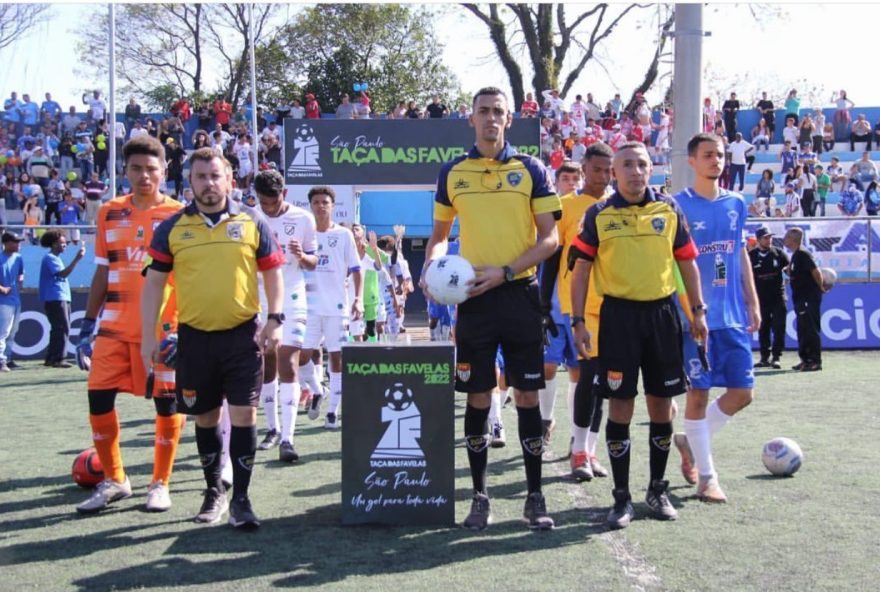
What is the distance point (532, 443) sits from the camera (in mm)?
5734

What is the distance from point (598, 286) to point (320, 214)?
401cm

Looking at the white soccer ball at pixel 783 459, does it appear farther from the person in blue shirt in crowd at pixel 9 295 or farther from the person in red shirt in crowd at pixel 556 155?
the person in red shirt in crowd at pixel 556 155

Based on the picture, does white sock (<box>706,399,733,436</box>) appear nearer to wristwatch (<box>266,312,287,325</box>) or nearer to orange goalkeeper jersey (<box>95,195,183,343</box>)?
wristwatch (<box>266,312,287,325</box>)

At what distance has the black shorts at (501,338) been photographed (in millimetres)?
5668

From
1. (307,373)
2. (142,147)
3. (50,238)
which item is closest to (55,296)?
(50,238)

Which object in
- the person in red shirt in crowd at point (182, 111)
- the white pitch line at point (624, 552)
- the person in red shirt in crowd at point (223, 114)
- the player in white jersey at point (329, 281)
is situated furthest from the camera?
the person in red shirt in crowd at point (182, 111)

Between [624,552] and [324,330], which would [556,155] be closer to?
[324,330]

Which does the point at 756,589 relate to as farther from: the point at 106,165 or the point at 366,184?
the point at 106,165

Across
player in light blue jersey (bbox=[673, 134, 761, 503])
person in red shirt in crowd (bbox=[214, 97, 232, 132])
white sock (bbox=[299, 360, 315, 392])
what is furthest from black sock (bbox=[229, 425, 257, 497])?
person in red shirt in crowd (bbox=[214, 97, 232, 132])

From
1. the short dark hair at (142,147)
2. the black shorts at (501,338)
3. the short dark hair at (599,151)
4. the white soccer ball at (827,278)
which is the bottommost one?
the black shorts at (501,338)

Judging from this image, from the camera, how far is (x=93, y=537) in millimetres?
5645

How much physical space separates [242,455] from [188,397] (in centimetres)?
45

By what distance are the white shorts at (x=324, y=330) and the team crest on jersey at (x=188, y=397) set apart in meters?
3.55

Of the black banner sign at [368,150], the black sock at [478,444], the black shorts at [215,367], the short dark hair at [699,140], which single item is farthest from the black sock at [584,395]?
the black banner sign at [368,150]
